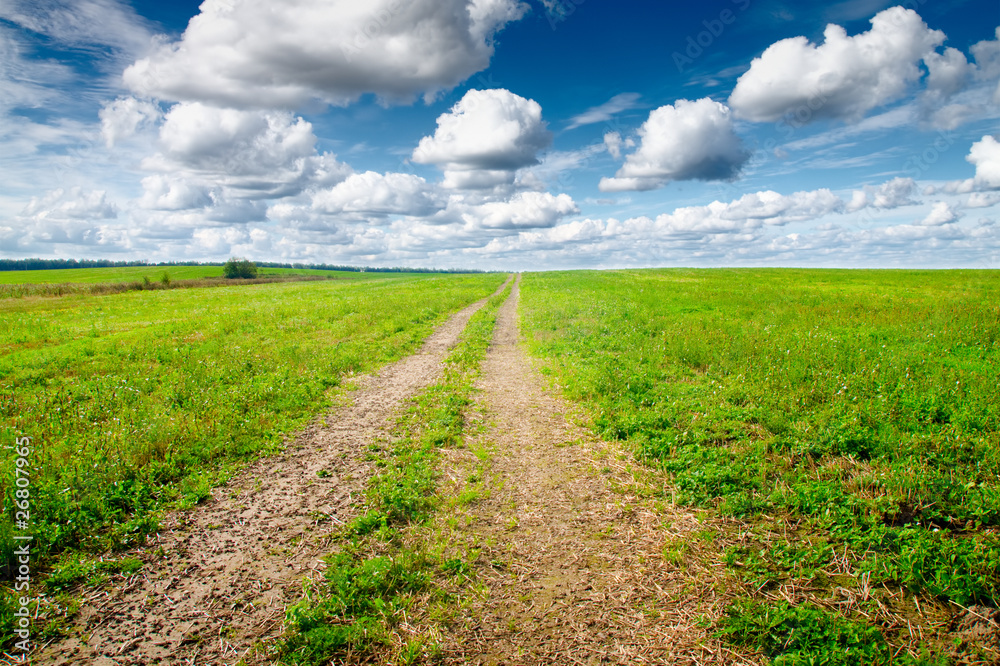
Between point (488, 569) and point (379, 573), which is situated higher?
point (379, 573)

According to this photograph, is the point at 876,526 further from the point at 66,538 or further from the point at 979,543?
the point at 66,538

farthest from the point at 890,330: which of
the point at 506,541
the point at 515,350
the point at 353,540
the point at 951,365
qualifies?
the point at 353,540

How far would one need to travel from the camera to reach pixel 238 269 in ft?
352

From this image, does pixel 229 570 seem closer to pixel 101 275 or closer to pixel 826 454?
pixel 826 454

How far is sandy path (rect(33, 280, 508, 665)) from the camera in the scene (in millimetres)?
3873

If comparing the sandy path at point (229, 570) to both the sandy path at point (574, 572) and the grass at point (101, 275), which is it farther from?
the grass at point (101, 275)

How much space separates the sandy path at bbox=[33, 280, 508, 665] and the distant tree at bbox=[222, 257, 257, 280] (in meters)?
114

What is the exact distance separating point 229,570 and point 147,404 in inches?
280

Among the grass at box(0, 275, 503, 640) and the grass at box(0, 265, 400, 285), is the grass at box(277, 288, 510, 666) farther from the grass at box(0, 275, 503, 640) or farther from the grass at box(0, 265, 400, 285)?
the grass at box(0, 265, 400, 285)

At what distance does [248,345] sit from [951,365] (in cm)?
2127

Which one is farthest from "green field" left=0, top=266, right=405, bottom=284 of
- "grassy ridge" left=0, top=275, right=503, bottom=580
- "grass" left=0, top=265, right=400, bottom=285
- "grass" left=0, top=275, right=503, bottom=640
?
"grass" left=0, top=275, right=503, bottom=640

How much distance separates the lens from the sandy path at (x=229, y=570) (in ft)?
12.7

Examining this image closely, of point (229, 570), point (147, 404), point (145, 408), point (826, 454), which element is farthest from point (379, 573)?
point (147, 404)

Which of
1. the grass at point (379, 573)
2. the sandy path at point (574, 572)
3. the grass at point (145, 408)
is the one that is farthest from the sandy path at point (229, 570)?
the sandy path at point (574, 572)
